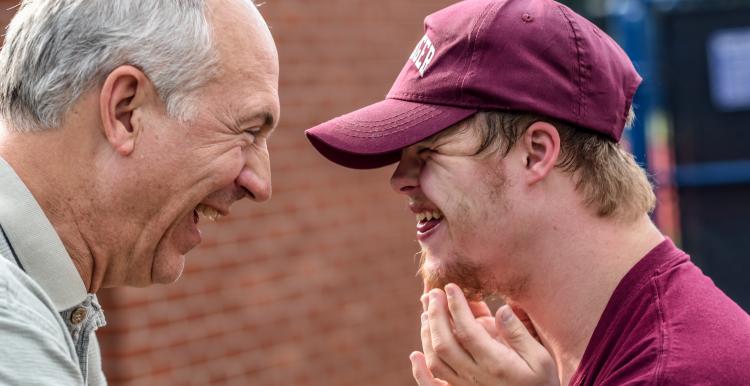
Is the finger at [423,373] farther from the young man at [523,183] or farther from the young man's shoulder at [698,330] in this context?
the young man's shoulder at [698,330]

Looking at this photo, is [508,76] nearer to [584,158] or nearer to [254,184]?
[584,158]

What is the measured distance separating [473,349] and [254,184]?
646 mm

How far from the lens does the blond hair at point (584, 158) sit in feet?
8.89

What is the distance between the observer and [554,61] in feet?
8.80

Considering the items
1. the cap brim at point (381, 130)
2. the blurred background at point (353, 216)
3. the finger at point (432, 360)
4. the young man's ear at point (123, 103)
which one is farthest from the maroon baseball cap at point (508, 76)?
the blurred background at point (353, 216)

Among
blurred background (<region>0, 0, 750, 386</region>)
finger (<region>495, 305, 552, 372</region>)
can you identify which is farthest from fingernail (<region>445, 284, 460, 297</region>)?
blurred background (<region>0, 0, 750, 386</region>)

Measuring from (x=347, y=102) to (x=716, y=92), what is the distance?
7.26ft

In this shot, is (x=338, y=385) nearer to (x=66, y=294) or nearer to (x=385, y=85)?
(x=385, y=85)

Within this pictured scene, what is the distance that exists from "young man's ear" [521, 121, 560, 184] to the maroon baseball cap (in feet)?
0.13

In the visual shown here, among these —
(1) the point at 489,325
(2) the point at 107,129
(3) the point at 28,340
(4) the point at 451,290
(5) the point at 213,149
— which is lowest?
(1) the point at 489,325

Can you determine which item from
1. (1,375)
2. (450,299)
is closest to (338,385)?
(450,299)

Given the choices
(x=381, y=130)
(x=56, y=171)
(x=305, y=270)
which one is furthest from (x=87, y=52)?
(x=305, y=270)

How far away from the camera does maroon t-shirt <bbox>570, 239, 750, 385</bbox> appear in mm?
2322

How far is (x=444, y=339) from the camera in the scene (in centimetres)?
274
